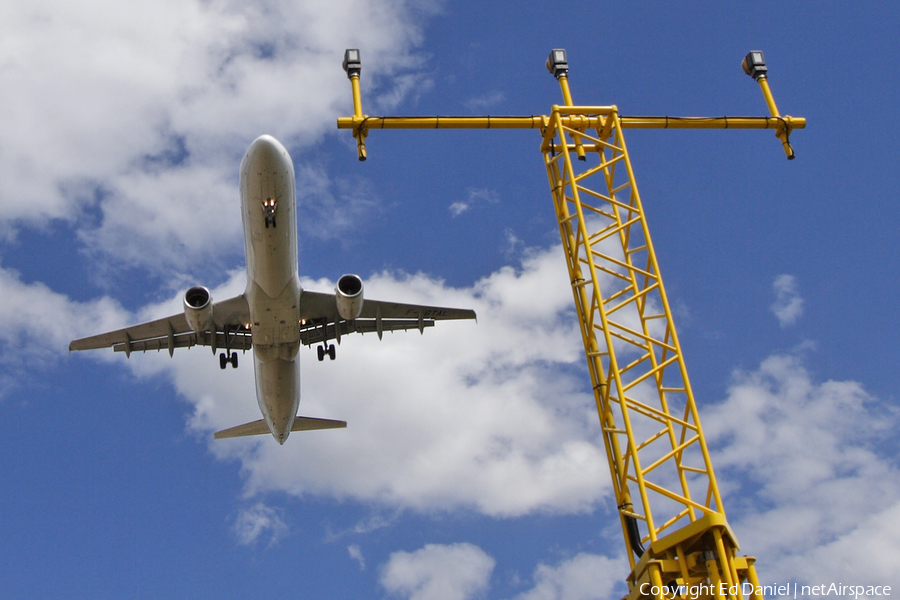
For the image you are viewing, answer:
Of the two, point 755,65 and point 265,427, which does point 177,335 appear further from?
point 755,65

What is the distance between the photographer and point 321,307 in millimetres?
27219

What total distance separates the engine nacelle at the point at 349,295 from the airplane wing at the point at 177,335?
3647mm

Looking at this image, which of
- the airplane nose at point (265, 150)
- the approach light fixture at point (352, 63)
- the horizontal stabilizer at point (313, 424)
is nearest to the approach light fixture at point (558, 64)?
the approach light fixture at point (352, 63)

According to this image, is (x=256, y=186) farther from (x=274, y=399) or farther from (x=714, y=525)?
(x=714, y=525)

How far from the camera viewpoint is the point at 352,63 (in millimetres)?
18453

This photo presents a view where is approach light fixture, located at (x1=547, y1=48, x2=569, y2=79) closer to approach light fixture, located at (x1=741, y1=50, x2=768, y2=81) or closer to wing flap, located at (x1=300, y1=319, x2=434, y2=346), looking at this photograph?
approach light fixture, located at (x1=741, y1=50, x2=768, y2=81)

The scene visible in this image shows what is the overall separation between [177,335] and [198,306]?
5.60 metres

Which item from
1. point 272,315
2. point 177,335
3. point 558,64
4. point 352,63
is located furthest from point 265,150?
point 177,335

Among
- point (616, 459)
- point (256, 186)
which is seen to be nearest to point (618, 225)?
point (616, 459)

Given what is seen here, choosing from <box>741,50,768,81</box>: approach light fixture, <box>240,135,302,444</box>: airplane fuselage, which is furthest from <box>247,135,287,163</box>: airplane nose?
<box>741,50,768,81</box>: approach light fixture

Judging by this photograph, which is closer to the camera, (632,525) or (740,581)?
(740,581)

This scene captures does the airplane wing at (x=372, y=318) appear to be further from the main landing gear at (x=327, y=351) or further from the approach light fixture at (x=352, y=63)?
the approach light fixture at (x=352, y=63)

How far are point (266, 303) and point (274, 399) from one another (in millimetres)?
4744

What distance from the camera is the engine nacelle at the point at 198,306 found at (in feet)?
78.3
